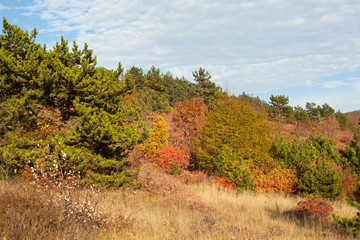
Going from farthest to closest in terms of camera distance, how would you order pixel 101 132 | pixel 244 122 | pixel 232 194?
pixel 244 122 < pixel 232 194 < pixel 101 132

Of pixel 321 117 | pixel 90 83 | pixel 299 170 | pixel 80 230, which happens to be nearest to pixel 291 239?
pixel 80 230

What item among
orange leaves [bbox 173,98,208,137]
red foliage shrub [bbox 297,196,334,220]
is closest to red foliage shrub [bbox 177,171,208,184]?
red foliage shrub [bbox 297,196,334,220]

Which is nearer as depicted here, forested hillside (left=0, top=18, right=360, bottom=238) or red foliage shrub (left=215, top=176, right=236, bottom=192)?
forested hillside (left=0, top=18, right=360, bottom=238)

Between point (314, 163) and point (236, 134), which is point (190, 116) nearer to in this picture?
point (236, 134)

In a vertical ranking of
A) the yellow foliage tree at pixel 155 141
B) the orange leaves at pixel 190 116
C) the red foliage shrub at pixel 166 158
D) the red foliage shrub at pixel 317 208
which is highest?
the orange leaves at pixel 190 116

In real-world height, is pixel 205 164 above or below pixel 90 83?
Result: below

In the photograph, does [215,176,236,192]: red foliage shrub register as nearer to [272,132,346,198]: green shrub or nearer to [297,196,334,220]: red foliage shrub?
[272,132,346,198]: green shrub

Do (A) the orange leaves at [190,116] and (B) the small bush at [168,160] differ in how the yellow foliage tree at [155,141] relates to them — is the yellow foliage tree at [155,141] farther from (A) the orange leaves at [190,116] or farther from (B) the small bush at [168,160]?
(A) the orange leaves at [190,116]

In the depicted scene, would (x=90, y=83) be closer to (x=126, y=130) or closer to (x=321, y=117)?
(x=126, y=130)

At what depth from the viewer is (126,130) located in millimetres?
9422

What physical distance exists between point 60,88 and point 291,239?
8719mm

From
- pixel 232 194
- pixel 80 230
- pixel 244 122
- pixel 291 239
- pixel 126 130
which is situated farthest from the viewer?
pixel 244 122

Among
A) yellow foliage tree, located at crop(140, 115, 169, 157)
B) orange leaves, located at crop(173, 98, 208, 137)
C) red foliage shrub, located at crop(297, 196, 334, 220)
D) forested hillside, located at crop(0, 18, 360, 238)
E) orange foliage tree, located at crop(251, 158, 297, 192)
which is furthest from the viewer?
orange leaves, located at crop(173, 98, 208, 137)

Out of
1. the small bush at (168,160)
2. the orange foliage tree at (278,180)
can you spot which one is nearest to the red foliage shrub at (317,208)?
the orange foliage tree at (278,180)
